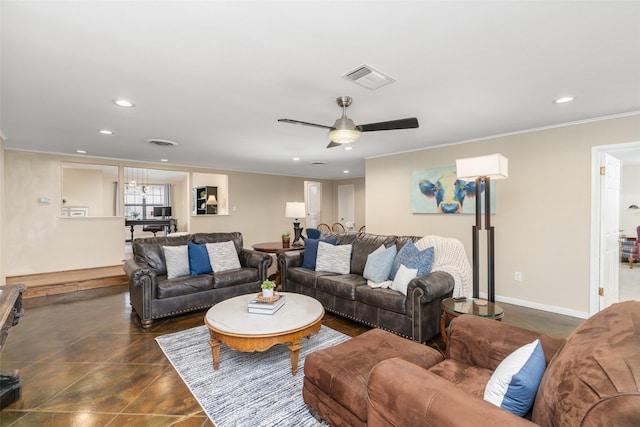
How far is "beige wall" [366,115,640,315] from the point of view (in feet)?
11.5

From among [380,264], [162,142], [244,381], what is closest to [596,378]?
[244,381]

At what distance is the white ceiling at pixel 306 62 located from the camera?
1.58 m

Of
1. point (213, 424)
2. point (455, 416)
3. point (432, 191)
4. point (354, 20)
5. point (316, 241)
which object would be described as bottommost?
point (213, 424)

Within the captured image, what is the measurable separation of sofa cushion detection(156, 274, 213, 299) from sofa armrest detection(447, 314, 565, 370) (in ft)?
9.59

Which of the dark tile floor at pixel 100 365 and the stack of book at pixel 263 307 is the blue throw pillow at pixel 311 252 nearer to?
the dark tile floor at pixel 100 365

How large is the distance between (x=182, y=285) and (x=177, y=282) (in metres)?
0.07

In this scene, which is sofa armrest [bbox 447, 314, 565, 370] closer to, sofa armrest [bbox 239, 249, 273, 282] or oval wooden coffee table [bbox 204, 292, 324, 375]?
oval wooden coffee table [bbox 204, 292, 324, 375]

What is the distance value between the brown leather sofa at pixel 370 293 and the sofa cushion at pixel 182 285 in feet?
3.44

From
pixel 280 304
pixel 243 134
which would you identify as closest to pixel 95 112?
pixel 243 134

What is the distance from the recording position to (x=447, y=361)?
68.1 inches

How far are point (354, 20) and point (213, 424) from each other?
97.6 inches

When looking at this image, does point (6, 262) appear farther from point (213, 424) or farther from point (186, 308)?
point (213, 424)

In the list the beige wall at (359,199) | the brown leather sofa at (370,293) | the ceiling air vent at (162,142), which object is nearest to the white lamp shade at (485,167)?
the brown leather sofa at (370,293)

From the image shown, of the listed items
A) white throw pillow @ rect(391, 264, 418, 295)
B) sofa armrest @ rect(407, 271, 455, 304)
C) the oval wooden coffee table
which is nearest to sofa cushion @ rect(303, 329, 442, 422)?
the oval wooden coffee table
